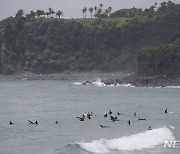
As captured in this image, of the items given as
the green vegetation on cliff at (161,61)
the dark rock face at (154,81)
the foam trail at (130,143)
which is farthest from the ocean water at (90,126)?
the green vegetation on cliff at (161,61)

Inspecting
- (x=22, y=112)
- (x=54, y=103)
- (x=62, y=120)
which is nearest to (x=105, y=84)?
(x=54, y=103)

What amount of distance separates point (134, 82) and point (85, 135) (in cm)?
9430

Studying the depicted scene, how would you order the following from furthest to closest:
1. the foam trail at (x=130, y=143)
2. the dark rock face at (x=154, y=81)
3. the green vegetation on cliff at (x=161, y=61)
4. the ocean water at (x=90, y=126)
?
the green vegetation on cliff at (x=161, y=61) < the dark rock face at (x=154, y=81) < the ocean water at (x=90, y=126) < the foam trail at (x=130, y=143)

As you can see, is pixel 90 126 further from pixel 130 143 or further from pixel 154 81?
pixel 154 81

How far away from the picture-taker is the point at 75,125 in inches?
2702

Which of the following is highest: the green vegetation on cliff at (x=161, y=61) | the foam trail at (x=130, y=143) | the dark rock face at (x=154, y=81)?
the foam trail at (x=130, y=143)

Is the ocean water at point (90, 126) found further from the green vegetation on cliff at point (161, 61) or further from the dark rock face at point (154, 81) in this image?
the green vegetation on cliff at point (161, 61)

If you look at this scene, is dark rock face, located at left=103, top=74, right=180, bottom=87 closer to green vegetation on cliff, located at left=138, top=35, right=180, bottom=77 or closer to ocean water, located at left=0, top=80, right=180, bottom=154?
green vegetation on cliff, located at left=138, top=35, right=180, bottom=77

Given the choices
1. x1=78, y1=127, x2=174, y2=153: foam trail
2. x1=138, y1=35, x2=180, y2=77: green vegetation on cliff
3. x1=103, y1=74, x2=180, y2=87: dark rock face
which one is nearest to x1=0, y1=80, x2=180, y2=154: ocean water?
x1=78, y1=127, x2=174, y2=153: foam trail

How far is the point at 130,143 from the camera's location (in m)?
51.6

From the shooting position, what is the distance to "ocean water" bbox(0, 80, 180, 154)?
5034cm

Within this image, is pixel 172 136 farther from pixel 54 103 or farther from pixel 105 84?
pixel 105 84

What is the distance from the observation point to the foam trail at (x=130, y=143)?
162 feet

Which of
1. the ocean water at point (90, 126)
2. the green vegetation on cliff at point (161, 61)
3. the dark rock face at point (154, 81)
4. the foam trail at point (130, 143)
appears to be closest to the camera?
the foam trail at point (130, 143)
